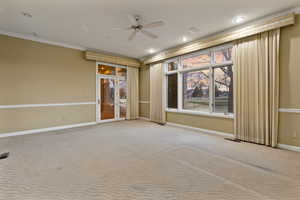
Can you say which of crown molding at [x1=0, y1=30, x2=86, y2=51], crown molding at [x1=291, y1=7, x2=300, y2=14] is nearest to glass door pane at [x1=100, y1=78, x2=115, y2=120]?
crown molding at [x1=0, y1=30, x2=86, y2=51]

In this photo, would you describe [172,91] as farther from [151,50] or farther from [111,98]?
[111,98]

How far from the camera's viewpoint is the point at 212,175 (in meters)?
2.17

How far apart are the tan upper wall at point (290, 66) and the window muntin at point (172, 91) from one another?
3178 mm

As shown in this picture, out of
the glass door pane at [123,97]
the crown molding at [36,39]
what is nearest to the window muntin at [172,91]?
the glass door pane at [123,97]

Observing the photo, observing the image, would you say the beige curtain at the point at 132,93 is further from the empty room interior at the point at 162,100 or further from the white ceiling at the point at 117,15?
the white ceiling at the point at 117,15

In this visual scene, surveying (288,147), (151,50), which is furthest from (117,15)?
(288,147)

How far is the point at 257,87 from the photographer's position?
346 centimetres

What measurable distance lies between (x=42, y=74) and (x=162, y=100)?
4.33 meters

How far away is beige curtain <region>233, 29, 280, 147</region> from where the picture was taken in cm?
324

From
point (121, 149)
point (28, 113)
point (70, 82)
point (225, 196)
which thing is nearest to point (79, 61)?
point (70, 82)

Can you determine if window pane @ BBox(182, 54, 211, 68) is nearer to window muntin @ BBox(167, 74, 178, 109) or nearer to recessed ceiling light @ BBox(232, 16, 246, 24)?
window muntin @ BBox(167, 74, 178, 109)

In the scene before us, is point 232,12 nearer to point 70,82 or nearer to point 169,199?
point 169,199

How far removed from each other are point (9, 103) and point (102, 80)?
3042mm

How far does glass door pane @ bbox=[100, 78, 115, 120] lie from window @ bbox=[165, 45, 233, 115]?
8.35 ft
